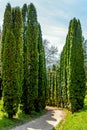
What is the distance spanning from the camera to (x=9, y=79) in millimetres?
23531

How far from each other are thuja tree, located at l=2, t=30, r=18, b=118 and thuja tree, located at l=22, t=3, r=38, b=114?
442 cm

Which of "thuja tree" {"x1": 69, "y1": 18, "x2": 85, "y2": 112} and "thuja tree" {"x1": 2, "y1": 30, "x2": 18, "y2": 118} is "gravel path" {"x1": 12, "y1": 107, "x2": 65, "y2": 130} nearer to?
"thuja tree" {"x1": 2, "y1": 30, "x2": 18, "y2": 118}

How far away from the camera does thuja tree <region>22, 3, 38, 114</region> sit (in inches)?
1117

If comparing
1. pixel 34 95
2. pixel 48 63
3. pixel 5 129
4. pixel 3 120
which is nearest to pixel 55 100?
pixel 34 95

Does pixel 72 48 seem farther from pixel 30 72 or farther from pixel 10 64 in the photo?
pixel 10 64

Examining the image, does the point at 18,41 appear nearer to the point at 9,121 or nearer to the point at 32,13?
the point at 32,13

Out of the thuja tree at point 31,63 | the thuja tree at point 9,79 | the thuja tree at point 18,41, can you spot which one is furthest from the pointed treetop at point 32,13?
the thuja tree at point 9,79

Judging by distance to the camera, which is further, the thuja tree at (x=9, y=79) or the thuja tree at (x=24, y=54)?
the thuja tree at (x=24, y=54)

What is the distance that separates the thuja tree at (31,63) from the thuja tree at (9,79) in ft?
14.5

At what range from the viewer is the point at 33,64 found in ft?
96.8

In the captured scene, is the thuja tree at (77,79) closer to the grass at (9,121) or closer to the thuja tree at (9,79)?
the grass at (9,121)

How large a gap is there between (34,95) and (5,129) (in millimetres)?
10508

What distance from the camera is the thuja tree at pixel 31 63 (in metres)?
28.4

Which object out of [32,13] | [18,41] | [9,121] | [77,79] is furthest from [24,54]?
[9,121]
